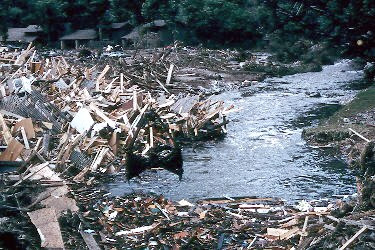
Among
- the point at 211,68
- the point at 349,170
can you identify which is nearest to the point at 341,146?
the point at 349,170

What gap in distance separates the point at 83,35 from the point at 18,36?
6.57 metres

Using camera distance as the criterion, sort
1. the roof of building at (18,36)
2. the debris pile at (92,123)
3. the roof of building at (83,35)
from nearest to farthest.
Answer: the debris pile at (92,123) → the roof of building at (18,36) → the roof of building at (83,35)

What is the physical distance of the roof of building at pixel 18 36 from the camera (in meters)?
51.3

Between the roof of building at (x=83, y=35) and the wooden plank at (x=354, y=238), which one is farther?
the roof of building at (x=83, y=35)

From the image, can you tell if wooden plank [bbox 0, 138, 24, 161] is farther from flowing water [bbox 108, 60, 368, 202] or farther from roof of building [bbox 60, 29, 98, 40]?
roof of building [bbox 60, 29, 98, 40]

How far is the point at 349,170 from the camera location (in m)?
13.2

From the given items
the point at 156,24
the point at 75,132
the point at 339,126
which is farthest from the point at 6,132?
the point at 156,24

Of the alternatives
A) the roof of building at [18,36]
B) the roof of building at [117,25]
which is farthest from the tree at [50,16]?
the roof of building at [117,25]

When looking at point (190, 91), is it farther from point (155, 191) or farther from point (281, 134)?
point (155, 191)

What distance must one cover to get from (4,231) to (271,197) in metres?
6.12

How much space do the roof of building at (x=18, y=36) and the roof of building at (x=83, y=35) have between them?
11.1 feet

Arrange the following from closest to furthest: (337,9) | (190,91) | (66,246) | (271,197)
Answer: (66,246), (337,9), (271,197), (190,91)

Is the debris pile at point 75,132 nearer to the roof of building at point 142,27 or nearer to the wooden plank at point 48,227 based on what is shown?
the wooden plank at point 48,227

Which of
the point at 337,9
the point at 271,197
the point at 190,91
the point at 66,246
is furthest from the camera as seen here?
the point at 190,91
